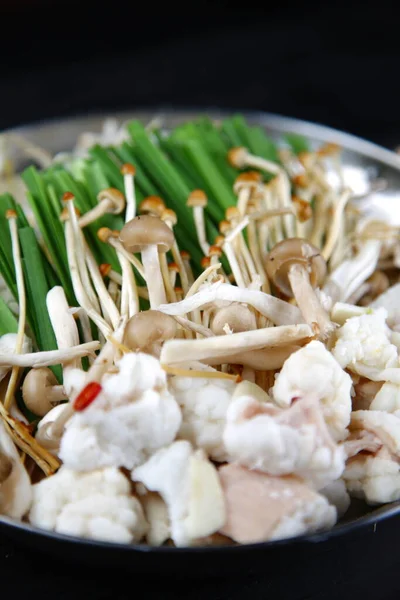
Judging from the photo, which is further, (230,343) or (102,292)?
(102,292)

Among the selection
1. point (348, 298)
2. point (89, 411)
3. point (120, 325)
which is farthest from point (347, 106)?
point (89, 411)

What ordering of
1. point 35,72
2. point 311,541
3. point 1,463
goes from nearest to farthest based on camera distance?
point 311,541
point 1,463
point 35,72

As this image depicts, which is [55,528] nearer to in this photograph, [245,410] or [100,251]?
[245,410]

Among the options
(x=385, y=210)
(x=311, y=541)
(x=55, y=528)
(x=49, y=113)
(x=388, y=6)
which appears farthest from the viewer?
(x=388, y=6)

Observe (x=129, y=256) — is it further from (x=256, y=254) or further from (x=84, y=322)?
(x=256, y=254)

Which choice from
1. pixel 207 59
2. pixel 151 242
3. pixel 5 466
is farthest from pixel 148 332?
pixel 207 59

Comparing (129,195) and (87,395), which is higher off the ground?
(129,195)
